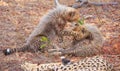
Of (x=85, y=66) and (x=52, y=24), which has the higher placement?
(x=52, y=24)

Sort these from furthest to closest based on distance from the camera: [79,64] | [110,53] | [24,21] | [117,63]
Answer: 1. [24,21]
2. [110,53]
3. [117,63]
4. [79,64]

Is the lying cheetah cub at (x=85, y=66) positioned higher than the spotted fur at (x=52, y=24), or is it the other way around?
the spotted fur at (x=52, y=24)

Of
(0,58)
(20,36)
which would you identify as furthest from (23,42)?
(0,58)

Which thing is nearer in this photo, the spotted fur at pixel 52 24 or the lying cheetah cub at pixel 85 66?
the lying cheetah cub at pixel 85 66

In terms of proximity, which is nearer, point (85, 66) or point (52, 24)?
point (85, 66)

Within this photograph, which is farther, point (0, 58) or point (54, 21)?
point (54, 21)

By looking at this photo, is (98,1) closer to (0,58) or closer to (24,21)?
(24,21)

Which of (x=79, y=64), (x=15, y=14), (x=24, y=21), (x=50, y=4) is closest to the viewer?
(x=79, y=64)

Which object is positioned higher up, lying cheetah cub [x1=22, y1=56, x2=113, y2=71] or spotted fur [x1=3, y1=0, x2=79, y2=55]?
spotted fur [x1=3, y1=0, x2=79, y2=55]

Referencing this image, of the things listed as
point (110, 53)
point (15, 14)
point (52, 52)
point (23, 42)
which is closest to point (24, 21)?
point (15, 14)

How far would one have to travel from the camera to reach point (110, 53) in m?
8.29

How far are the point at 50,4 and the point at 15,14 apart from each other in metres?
2.03

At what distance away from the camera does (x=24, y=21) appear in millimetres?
11156

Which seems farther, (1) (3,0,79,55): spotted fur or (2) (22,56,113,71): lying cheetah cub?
(1) (3,0,79,55): spotted fur
